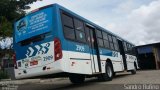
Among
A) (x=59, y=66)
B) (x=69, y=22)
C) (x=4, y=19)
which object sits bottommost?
(x=59, y=66)

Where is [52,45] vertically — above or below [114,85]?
above

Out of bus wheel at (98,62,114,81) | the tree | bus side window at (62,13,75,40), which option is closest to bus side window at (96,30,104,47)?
bus wheel at (98,62,114,81)

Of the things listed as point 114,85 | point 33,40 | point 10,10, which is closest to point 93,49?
point 114,85

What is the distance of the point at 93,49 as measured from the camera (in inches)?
570

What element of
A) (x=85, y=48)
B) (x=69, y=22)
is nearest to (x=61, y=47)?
(x=69, y=22)

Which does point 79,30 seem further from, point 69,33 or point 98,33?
point 98,33

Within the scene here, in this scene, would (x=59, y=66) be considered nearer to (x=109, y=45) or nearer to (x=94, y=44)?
(x=94, y=44)

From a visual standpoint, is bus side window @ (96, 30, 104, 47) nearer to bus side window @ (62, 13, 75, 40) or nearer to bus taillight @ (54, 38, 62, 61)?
bus side window @ (62, 13, 75, 40)

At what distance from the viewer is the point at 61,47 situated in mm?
11125

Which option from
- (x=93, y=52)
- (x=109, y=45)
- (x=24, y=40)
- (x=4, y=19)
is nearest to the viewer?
(x=24, y=40)

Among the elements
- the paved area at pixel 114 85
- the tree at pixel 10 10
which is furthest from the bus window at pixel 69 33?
the tree at pixel 10 10

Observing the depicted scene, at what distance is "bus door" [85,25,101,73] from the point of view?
1397 centimetres

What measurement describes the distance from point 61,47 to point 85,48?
95.0 inches

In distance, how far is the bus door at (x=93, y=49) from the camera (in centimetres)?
1397
